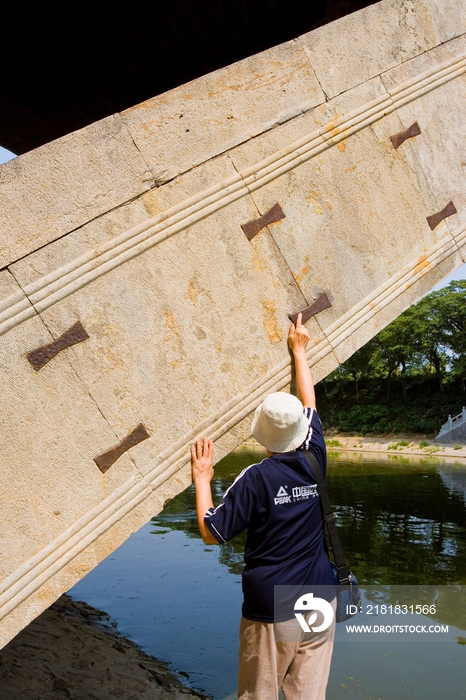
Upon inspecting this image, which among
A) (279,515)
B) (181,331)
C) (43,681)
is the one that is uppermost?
(181,331)

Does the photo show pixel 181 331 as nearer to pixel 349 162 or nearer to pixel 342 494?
pixel 349 162

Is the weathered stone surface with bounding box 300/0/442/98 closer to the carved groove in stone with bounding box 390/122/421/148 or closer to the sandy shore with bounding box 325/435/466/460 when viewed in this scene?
the carved groove in stone with bounding box 390/122/421/148

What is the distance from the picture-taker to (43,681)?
202 inches

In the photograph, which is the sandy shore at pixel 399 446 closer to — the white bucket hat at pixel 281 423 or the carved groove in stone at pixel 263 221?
the carved groove in stone at pixel 263 221

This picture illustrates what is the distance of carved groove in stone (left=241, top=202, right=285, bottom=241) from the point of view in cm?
351

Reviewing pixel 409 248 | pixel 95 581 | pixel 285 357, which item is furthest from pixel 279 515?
pixel 95 581

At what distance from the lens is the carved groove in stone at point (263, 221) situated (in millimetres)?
3512

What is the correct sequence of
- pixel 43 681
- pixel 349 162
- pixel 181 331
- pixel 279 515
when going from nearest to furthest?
pixel 279 515, pixel 181 331, pixel 349 162, pixel 43 681

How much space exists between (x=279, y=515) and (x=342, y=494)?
13843 millimetres

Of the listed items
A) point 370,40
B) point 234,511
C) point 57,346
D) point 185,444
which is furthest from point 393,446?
point 234,511

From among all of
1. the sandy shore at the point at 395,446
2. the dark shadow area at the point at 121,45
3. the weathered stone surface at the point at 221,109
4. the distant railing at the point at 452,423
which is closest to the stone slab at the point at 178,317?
the weathered stone surface at the point at 221,109

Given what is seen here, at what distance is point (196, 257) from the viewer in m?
3.35

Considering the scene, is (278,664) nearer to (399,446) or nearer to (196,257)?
(196,257)

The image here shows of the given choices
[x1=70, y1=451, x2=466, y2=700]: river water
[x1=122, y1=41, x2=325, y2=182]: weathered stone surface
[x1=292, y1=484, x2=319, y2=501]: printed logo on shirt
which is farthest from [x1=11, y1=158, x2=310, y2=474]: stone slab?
[x1=70, y1=451, x2=466, y2=700]: river water
